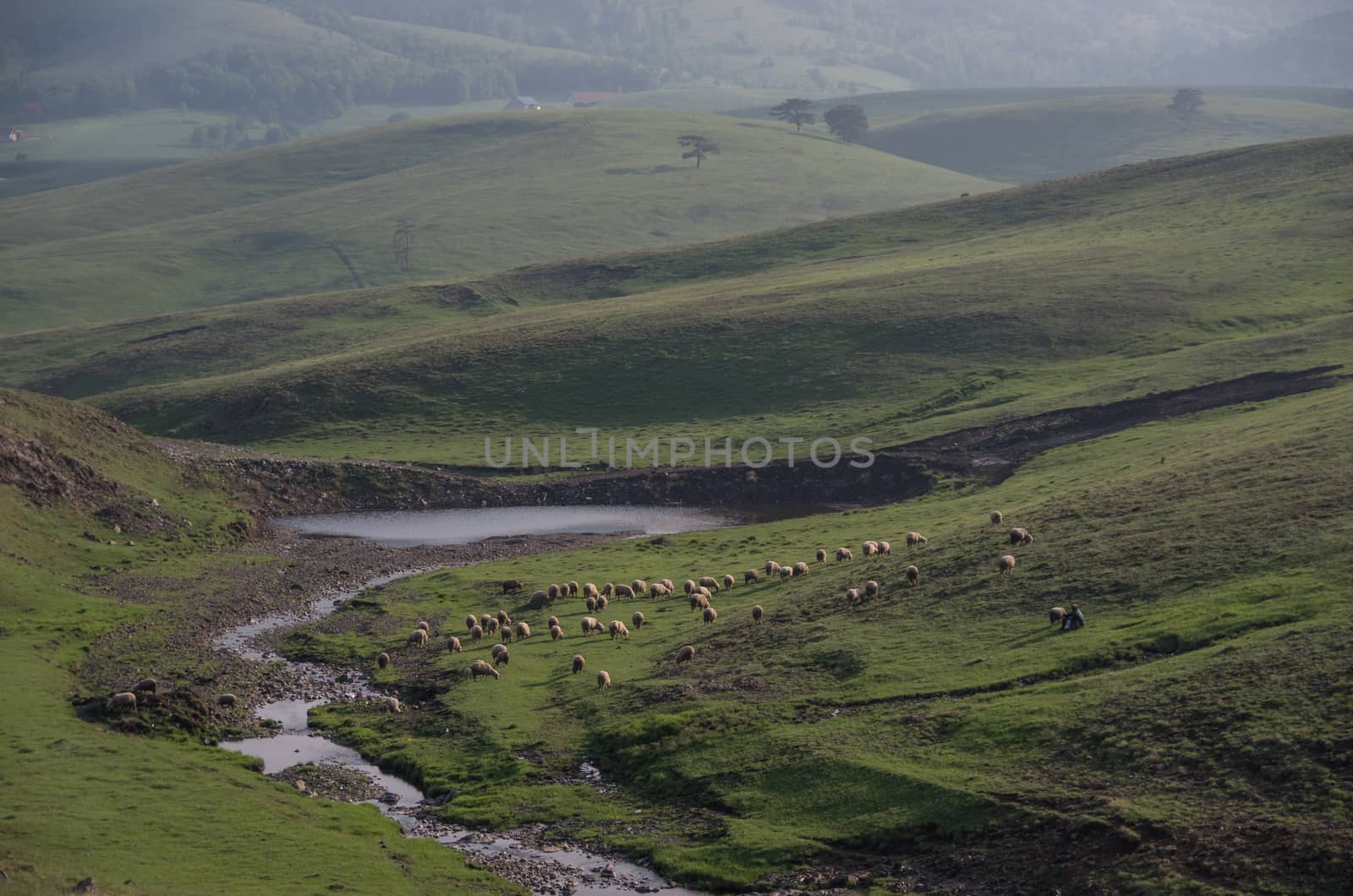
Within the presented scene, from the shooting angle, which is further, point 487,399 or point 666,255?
point 666,255

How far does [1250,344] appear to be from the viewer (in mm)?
87188

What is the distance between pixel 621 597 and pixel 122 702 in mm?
21688

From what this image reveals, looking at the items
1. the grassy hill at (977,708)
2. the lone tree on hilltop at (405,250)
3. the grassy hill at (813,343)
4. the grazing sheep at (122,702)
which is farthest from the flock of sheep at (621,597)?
the lone tree on hilltop at (405,250)

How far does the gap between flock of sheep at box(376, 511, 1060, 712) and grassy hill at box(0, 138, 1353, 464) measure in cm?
3053

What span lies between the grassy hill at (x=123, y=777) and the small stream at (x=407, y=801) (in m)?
0.85

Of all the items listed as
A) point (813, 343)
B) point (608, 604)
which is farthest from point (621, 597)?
point (813, 343)

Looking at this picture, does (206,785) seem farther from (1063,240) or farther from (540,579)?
(1063,240)

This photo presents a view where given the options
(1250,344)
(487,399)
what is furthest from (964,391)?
(487,399)

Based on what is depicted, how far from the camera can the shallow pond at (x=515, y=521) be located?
7312 centimetres

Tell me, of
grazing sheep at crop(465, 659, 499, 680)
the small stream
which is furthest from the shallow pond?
grazing sheep at crop(465, 659, 499, 680)

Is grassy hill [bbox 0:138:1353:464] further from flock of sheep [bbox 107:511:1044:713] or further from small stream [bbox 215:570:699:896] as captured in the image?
small stream [bbox 215:570:699:896]

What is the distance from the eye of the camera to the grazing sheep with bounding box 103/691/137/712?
3803 cm

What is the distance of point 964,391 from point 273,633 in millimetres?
55465

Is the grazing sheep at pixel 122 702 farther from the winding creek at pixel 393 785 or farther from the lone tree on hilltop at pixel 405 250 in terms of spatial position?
the lone tree on hilltop at pixel 405 250
